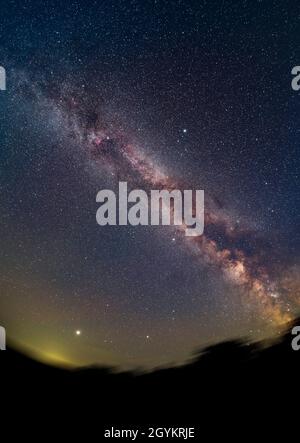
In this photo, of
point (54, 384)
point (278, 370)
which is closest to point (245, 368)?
point (278, 370)

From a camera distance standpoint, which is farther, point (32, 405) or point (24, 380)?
point (24, 380)

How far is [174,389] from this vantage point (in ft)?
26.3

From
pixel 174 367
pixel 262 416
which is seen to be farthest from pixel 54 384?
pixel 262 416

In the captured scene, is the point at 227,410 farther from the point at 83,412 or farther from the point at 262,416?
the point at 83,412

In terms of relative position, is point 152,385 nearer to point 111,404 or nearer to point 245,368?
point 111,404

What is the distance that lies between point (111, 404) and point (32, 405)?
1556 millimetres

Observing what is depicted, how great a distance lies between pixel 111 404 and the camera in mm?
7473

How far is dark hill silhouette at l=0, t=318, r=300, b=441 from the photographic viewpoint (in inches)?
281

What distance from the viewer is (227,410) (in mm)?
7242

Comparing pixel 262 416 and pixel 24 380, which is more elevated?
pixel 24 380

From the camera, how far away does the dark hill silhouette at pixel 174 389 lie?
7.14 metres
